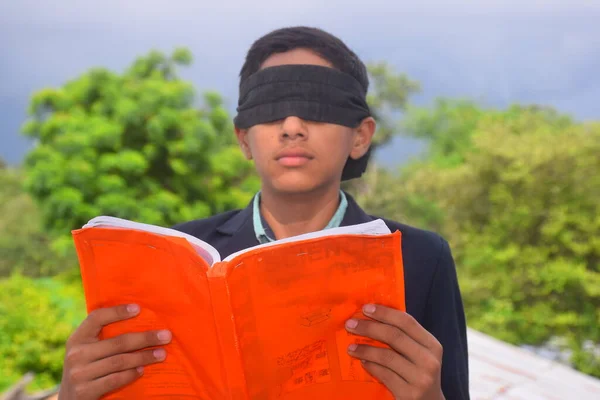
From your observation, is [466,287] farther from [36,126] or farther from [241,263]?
[36,126]

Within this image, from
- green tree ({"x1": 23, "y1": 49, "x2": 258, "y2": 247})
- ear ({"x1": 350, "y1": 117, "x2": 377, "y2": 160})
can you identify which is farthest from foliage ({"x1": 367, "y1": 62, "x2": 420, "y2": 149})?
ear ({"x1": 350, "y1": 117, "x2": 377, "y2": 160})

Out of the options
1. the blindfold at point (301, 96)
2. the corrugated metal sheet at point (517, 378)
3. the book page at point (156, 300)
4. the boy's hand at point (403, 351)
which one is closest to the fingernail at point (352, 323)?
the boy's hand at point (403, 351)

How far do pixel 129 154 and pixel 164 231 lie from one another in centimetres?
1595

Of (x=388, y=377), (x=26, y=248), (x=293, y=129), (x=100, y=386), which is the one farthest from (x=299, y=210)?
(x=26, y=248)

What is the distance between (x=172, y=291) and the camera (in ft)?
5.17

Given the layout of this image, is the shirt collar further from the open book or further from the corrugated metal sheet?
the corrugated metal sheet

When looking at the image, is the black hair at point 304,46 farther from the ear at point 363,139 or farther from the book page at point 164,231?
the book page at point 164,231

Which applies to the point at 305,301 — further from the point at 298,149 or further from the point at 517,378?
the point at 517,378

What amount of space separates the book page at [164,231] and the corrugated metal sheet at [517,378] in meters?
3.33

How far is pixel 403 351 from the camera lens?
1.50m

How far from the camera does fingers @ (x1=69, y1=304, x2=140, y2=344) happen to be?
1.57 metres

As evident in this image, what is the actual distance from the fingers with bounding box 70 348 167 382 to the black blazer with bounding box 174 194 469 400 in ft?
1.93

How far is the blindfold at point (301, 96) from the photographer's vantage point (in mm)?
1974

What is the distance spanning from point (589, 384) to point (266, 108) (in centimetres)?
451
